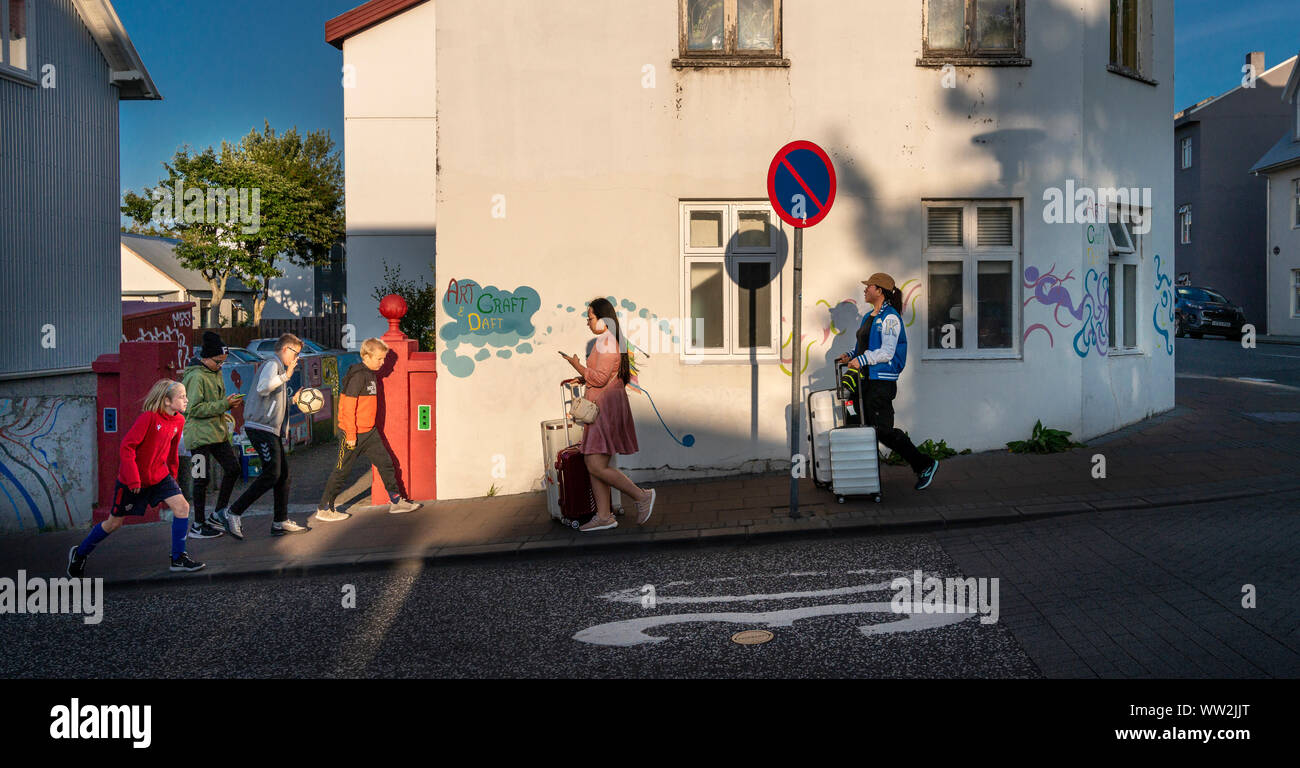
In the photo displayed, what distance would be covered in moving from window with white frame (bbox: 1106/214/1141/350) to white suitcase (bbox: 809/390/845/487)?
15.2ft

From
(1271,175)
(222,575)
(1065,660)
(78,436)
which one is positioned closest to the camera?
(1065,660)

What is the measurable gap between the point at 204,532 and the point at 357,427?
157 cm

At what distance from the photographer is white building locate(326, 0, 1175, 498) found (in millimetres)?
9820

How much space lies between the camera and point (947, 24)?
33.6 ft

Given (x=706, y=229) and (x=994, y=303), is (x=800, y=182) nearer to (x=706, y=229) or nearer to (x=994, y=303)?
(x=706, y=229)

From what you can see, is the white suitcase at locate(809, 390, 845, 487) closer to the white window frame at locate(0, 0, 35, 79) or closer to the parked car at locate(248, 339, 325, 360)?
the parked car at locate(248, 339, 325, 360)

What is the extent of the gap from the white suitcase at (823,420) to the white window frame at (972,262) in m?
1.98

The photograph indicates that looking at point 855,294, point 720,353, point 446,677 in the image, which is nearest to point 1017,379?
point 855,294

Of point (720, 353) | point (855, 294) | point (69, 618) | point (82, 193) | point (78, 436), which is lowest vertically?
point (69, 618)

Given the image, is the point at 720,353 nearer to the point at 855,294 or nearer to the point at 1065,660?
the point at 855,294

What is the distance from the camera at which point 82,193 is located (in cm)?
1820

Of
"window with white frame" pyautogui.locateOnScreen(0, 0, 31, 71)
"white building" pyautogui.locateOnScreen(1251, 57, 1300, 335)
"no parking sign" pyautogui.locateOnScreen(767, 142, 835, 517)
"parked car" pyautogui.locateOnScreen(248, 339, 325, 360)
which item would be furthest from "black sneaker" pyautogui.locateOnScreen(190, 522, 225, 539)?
"white building" pyautogui.locateOnScreen(1251, 57, 1300, 335)
